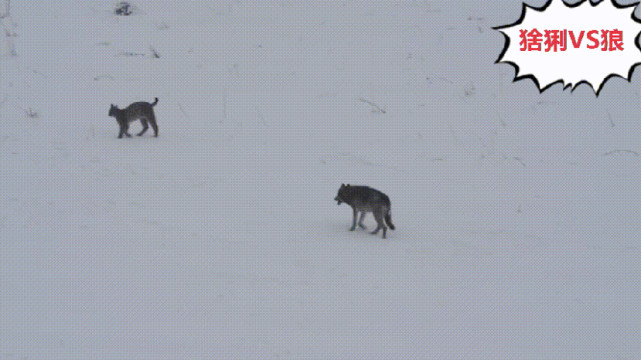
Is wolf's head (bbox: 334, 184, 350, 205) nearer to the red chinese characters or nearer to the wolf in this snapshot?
the wolf

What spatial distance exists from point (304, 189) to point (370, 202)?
64.1 inches

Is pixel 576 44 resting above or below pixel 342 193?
above

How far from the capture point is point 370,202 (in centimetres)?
771

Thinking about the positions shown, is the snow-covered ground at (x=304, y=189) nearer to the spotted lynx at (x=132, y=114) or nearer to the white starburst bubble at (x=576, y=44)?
the spotted lynx at (x=132, y=114)

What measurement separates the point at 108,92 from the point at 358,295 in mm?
8305

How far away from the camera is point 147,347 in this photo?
16.2ft

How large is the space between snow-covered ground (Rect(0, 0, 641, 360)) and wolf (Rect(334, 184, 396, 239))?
0.25m

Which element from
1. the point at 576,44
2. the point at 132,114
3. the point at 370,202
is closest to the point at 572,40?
the point at 576,44

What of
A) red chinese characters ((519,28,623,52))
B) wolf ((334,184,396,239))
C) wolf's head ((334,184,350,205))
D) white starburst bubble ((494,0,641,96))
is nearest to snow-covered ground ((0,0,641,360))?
wolf ((334,184,396,239))

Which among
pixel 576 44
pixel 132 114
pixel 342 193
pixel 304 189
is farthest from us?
pixel 576 44

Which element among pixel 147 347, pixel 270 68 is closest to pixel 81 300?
pixel 147 347

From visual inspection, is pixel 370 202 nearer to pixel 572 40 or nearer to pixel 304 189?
pixel 304 189

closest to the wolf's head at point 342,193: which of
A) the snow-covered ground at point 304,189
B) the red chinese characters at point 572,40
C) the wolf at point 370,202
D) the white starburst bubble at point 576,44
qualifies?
the wolf at point 370,202

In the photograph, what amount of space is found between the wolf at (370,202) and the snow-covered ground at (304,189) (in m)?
0.25
